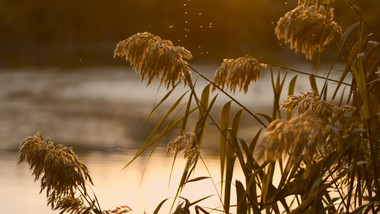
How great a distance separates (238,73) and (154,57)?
17 cm

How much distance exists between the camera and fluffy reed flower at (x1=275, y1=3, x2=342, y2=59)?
62.0 inches

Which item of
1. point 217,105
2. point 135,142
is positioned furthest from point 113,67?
point 135,142

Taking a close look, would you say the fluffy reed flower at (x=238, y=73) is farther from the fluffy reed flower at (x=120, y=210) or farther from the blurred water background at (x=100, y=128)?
the fluffy reed flower at (x=120, y=210)

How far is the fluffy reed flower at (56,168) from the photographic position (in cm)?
157

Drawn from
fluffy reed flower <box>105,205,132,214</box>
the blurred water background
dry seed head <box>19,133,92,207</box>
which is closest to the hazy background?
the blurred water background

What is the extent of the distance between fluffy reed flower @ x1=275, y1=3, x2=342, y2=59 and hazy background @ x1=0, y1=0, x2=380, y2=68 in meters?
A: 16.7

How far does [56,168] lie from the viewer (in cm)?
157

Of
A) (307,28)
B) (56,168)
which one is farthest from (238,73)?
(56,168)

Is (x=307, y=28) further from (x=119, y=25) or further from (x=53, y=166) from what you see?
(x=119, y=25)

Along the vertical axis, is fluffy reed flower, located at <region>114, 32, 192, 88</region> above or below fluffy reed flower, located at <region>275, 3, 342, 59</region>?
below

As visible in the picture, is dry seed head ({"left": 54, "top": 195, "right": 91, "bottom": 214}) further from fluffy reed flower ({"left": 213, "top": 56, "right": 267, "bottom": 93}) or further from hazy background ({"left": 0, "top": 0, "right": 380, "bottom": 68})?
hazy background ({"left": 0, "top": 0, "right": 380, "bottom": 68})

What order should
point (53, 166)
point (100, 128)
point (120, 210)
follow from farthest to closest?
point (100, 128) < point (120, 210) < point (53, 166)

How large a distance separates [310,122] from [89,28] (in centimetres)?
2055

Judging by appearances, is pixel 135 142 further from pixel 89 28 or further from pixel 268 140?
pixel 89 28
